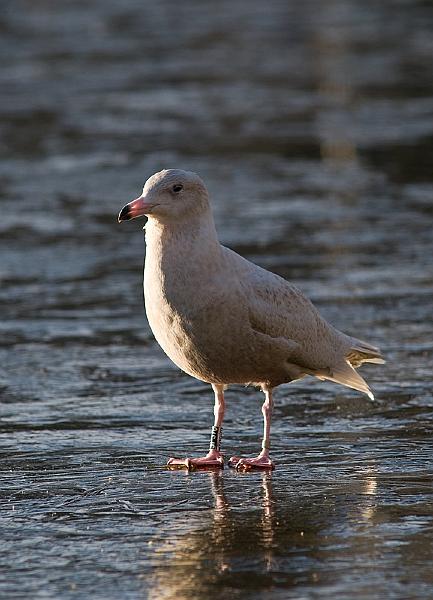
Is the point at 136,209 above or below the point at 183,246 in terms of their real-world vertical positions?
above

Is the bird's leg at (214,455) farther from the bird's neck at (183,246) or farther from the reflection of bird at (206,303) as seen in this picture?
the bird's neck at (183,246)

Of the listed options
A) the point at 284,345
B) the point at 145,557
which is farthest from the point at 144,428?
the point at 145,557

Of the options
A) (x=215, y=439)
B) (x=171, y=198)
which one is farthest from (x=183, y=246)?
(x=215, y=439)

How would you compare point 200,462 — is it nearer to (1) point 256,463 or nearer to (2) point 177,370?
(1) point 256,463

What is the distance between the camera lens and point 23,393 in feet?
26.9

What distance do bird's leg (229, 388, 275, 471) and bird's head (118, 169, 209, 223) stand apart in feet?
3.32

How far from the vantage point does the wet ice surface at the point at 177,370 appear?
212 inches

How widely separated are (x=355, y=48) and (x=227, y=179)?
11264 mm

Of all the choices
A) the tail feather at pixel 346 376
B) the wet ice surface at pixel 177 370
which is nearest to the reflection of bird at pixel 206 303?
the tail feather at pixel 346 376

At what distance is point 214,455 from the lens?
6820mm

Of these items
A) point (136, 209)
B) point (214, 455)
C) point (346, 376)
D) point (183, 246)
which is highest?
point (136, 209)

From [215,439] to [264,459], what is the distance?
1.20 ft

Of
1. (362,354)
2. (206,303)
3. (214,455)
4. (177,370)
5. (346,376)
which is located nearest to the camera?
(206,303)

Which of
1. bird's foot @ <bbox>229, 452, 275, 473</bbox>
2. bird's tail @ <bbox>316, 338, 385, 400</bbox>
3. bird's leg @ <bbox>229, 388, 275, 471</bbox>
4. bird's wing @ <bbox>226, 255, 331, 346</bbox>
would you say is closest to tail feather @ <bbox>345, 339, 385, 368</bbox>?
bird's tail @ <bbox>316, 338, 385, 400</bbox>
